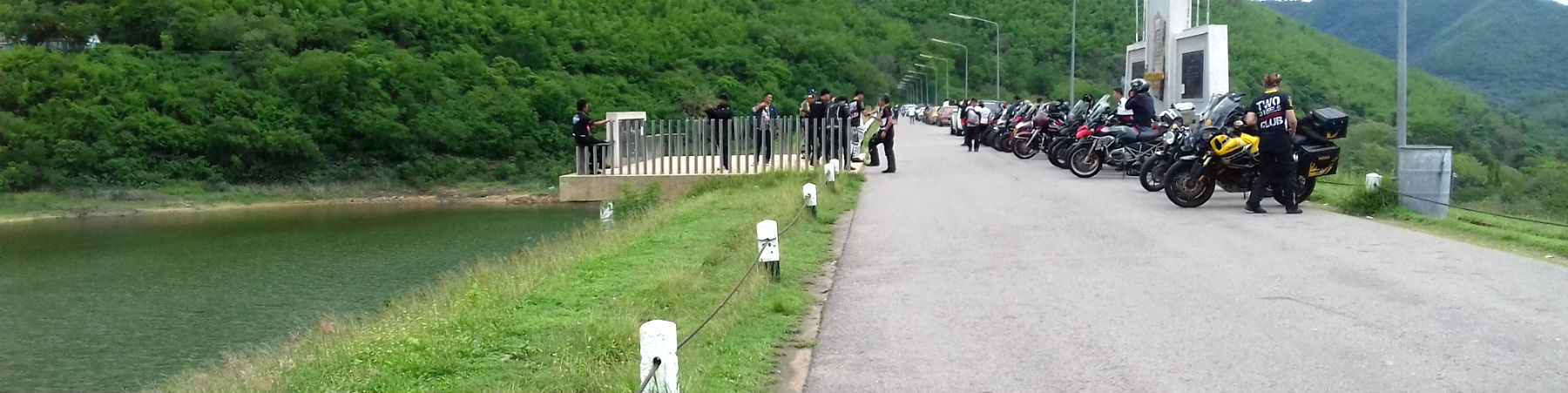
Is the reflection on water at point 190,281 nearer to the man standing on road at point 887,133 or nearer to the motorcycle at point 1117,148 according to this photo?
the man standing on road at point 887,133

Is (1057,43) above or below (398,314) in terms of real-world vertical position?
above

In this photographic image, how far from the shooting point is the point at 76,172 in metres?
62.7

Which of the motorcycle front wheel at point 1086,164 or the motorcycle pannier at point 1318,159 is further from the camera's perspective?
the motorcycle front wheel at point 1086,164

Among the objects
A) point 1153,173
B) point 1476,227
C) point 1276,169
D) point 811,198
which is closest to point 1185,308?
point 1476,227

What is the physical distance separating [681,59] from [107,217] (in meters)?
43.5

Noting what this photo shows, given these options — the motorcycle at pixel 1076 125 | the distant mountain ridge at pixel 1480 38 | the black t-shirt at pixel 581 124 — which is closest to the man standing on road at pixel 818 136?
the motorcycle at pixel 1076 125

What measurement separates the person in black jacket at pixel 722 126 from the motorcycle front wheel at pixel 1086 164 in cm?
687

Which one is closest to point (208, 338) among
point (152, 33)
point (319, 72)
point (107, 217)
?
point (107, 217)

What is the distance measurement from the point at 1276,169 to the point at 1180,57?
11264 mm

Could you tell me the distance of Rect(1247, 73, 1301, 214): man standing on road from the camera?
1381 cm

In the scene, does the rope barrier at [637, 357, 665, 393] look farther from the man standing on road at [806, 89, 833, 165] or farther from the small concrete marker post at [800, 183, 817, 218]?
the man standing on road at [806, 89, 833, 165]

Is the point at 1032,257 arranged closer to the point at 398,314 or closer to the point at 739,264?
the point at 739,264

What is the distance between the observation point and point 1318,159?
583 inches

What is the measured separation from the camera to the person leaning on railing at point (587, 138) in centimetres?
2477
